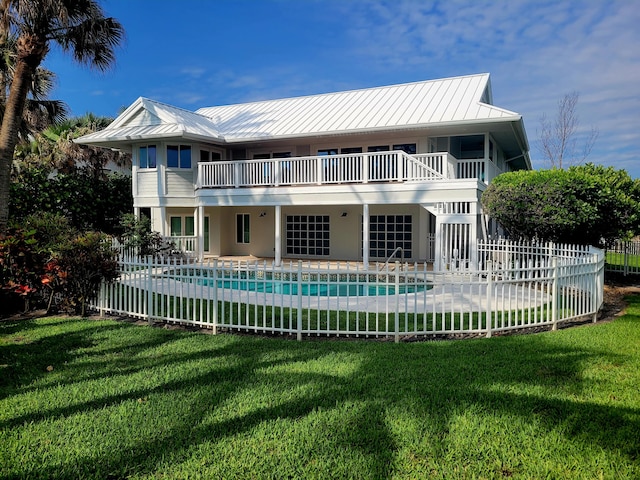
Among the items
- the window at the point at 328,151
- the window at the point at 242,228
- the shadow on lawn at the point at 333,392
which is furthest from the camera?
the window at the point at 242,228

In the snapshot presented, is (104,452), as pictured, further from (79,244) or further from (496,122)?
(496,122)

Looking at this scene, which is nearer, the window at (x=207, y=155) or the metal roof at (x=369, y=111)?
the metal roof at (x=369, y=111)

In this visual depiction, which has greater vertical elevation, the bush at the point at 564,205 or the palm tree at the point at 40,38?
the palm tree at the point at 40,38

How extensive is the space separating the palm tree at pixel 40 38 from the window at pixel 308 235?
11.1 meters

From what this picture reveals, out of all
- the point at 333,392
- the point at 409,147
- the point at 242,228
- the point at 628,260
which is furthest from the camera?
the point at 242,228

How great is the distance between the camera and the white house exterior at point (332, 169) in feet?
51.5

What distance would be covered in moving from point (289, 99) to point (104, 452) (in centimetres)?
2310

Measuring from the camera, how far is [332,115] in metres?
20.0

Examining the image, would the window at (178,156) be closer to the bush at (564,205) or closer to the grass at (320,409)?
the bush at (564,205)

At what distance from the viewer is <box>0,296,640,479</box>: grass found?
3.50m

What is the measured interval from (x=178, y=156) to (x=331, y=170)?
7.65 m

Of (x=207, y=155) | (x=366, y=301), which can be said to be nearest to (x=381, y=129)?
(x=207, y=155)

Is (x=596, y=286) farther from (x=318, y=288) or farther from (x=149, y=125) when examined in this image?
(x=149, y=125)

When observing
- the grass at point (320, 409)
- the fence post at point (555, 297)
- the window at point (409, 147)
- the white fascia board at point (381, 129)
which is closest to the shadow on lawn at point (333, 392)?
the grass at point (320, 409)
